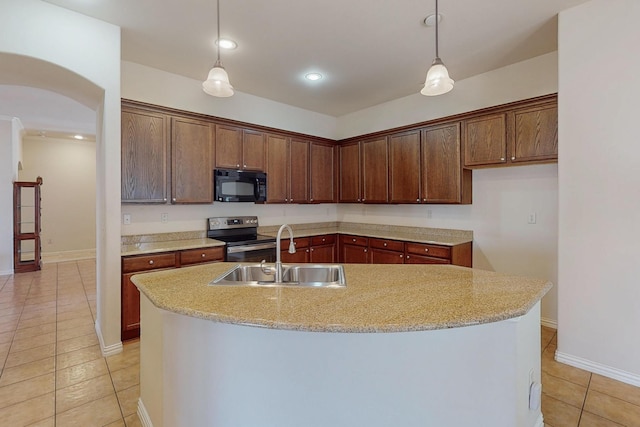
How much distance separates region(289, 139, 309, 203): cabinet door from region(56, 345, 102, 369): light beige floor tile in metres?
2.81

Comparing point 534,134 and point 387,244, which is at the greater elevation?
point 534,134

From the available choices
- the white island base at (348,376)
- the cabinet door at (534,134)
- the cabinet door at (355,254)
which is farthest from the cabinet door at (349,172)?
the white island base at (348,376)

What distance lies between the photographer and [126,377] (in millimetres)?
2359

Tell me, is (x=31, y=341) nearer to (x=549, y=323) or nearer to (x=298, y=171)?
(x=298, y=171)

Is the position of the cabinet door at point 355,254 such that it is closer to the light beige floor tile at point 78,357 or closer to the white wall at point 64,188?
the light beige floor tile at point 78,357

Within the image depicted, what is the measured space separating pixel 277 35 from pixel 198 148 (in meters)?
1.58

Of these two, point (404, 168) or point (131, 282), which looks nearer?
point (131, 282)

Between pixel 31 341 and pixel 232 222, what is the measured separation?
2.28 meters

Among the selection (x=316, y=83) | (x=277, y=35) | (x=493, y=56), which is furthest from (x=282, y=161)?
(x=493, y=56)

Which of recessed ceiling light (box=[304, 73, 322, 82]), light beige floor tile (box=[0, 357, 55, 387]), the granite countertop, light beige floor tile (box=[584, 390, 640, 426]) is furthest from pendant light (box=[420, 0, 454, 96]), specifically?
light beige floor tile (box=[0, 357, 55, 387])

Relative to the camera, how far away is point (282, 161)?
176 inches

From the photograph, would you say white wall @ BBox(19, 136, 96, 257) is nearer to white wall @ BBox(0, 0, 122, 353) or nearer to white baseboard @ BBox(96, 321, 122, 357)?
white wall @ BBox(0, 0, 122, 353)

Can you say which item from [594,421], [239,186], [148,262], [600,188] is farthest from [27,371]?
[600,188]

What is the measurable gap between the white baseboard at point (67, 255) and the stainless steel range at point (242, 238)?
506 centimetres
